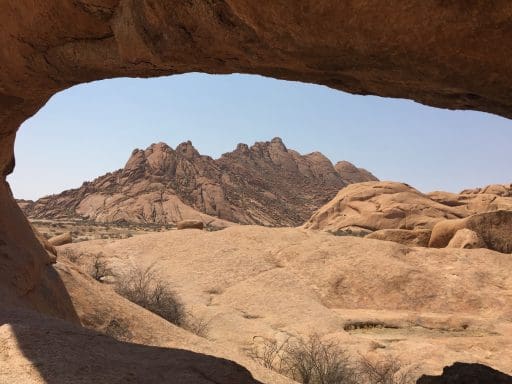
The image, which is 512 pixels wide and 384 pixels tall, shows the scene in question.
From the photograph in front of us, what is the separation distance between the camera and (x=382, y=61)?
355cm

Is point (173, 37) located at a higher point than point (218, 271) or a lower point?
higher

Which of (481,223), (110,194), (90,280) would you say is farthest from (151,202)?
(90,280)

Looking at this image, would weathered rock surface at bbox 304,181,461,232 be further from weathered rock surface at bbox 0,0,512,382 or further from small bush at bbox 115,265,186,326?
weathered rock surface at bbox 0,0,512,382

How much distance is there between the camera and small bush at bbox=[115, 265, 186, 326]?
9.92 meters

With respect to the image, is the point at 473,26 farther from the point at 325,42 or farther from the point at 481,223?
the point at 481,223

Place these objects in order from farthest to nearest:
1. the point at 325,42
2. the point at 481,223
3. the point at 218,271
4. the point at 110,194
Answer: the point at 110,194
the point at 481,223
the point at 218,271
the point at 325,42

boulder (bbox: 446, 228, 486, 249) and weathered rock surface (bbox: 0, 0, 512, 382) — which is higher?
weathered rock surface (bbox: 0, 0, 512, 382)

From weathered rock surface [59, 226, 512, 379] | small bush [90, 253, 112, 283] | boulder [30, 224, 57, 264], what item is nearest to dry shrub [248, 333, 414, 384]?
weathered rock surface [59, 226, 512, 379]

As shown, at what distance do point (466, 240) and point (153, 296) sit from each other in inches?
397

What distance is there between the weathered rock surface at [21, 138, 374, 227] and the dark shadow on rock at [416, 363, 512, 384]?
45793 millimetres

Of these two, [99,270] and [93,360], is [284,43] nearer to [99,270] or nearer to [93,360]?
[93,360]

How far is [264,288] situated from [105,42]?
839 centimetres

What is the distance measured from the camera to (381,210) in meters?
29.7

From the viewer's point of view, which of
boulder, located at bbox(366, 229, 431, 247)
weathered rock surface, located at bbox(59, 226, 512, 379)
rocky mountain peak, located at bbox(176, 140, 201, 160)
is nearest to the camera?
weathered rock surface, located at bbox(59, 226, 512, 379)
